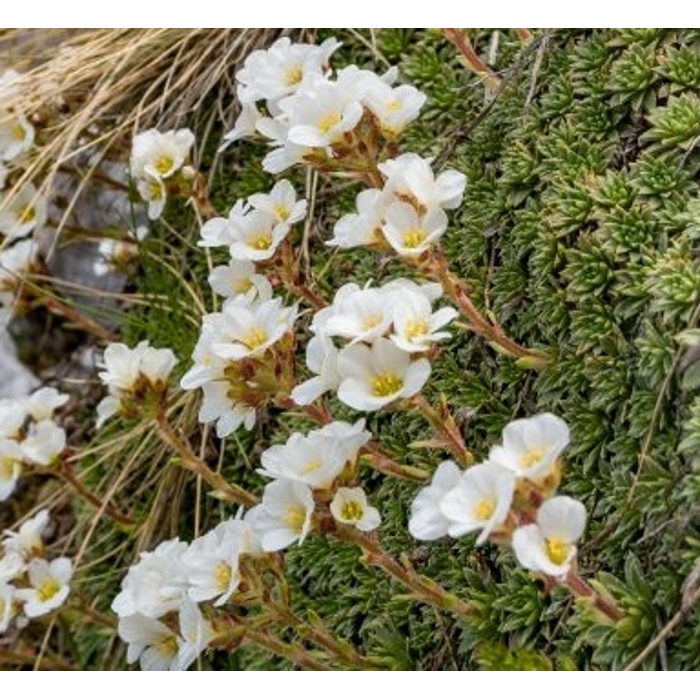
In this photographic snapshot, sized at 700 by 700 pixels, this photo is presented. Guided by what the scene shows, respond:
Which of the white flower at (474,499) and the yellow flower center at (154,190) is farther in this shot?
the yellow flower center at (154,190)

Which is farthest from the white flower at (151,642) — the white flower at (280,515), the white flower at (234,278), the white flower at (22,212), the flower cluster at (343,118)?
the white flower at (22,212)

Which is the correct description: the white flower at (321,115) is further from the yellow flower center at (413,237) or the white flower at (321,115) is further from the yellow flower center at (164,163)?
the yellow flower center at (164,163)

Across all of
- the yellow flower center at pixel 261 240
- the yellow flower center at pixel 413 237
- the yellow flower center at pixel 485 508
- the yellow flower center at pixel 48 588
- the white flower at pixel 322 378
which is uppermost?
the yellow flower center at pixel 413 237

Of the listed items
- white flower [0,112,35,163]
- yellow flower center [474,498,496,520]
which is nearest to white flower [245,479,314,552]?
yellow flower center [474,498,496,520]

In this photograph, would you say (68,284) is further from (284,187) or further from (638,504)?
(638,504)

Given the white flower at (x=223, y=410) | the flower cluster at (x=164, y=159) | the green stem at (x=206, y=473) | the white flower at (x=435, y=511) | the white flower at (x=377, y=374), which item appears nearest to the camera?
the white flower at (x=435, y=511)
